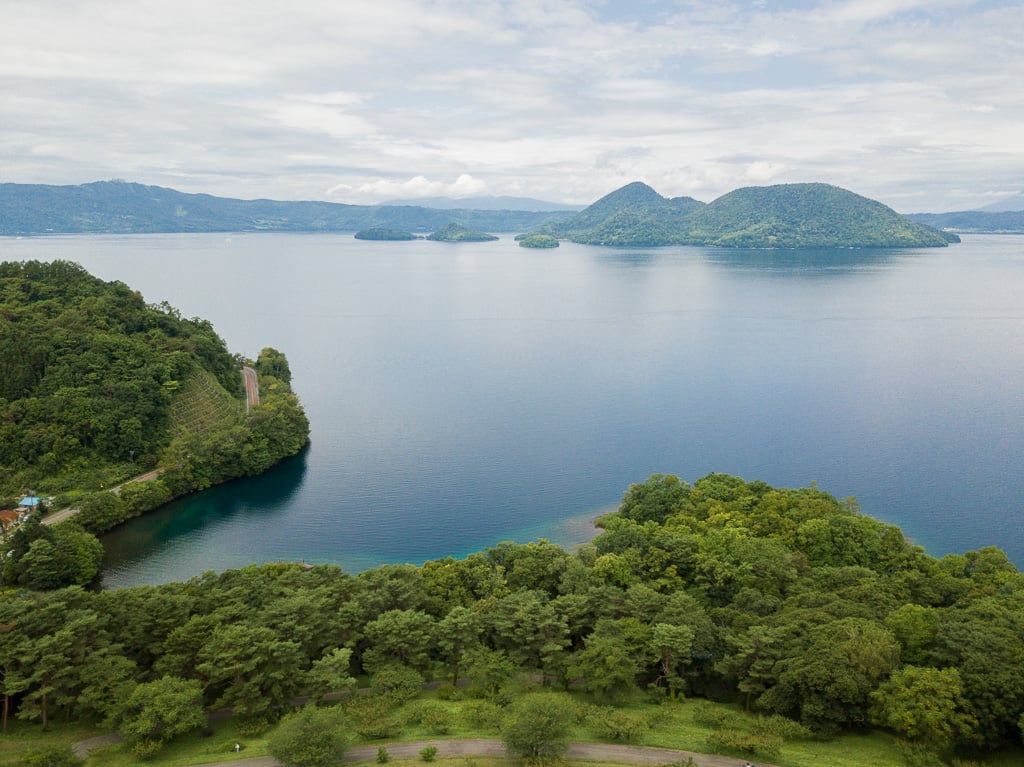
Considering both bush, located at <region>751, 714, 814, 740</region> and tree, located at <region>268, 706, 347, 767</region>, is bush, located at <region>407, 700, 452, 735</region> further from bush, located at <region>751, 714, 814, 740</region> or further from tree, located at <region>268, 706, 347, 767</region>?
bush, located at <region>751, 714, 814, 740</region>

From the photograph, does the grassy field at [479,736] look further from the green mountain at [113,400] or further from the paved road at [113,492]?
the green mountain at [113,400]

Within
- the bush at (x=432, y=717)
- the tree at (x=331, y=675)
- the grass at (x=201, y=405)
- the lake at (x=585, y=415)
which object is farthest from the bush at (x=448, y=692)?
the grass at (x=201, y=405)

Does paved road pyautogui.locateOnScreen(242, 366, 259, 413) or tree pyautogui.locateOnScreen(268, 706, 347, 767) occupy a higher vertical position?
paved road pyautogui.locateOnScreen(242, 366, 259, 413)

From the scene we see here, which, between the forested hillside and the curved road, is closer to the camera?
the curved road

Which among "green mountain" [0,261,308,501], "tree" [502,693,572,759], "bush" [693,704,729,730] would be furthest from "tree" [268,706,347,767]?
"green mountain" [0,261,308,501]

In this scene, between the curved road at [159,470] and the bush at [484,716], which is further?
the curved road at [159,470]

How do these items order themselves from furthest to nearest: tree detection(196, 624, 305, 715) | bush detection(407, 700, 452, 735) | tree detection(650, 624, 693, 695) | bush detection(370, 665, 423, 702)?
tree detection(650, 624, 693, 695) < bush detection(370, 665, 423, 702) < tree detection(196, 624, 305, 715) < bush detection(407, 700, 452, 735)

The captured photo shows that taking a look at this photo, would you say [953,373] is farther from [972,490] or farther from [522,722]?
[522,722]
